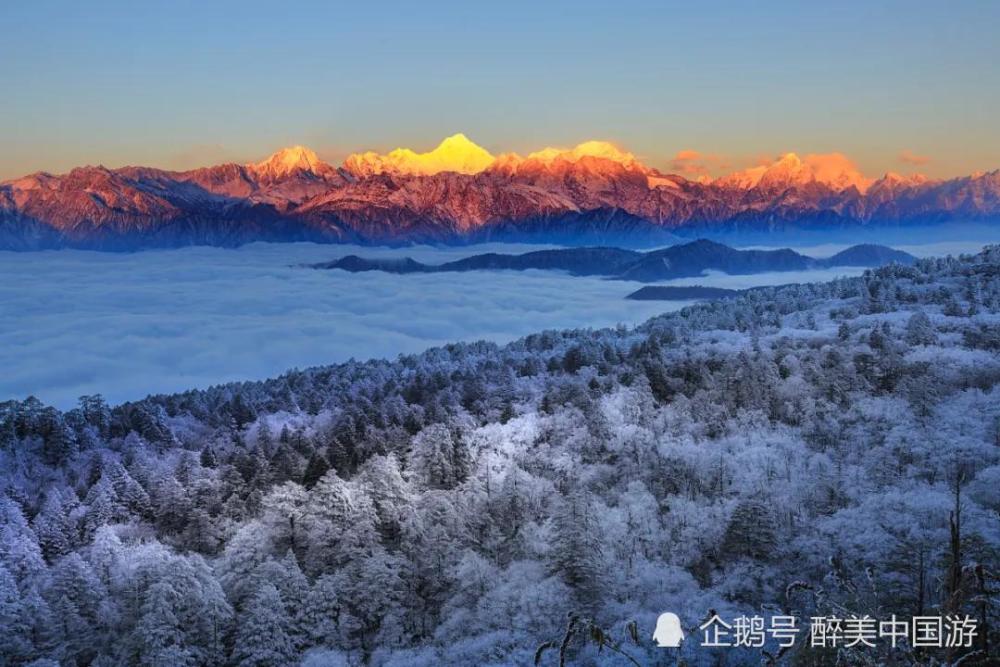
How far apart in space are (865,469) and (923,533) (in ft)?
74.0

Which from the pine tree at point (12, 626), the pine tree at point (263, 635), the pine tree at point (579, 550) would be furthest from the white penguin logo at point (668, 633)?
the pine tree at point (12, 626)

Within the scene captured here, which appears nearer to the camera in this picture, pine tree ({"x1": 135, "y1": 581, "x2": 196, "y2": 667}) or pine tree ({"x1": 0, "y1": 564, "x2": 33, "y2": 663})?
pine tree ({"x1": 135, "y1": 581, "x2": 196, "y2": 667})

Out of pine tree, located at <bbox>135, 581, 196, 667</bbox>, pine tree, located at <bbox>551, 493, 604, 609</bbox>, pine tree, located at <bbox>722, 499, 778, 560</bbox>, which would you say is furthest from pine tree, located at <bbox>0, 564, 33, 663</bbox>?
pine tree, located at <bbox>722, 499, 778, 560</bbox>

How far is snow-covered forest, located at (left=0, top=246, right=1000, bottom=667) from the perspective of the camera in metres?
79.2

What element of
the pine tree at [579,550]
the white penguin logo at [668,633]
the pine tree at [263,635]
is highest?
the white penguin logo at [668,633]

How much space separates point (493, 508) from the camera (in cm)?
10600

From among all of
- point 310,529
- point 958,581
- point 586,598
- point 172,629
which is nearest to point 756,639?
point 958,581

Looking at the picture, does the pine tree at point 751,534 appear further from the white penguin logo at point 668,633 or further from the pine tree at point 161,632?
the white penguin logo at point 668,633

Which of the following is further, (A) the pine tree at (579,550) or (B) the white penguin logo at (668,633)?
(A) the pine tree at (579,550)

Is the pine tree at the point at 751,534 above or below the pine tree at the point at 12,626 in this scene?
above

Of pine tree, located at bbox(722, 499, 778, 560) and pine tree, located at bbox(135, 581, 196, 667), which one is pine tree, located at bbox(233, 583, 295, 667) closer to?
pine tree, located at bbox(135, 581, 196, 667)

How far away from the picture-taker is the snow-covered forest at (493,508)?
260ft

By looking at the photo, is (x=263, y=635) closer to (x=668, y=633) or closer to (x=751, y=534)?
(x=751, y=534)

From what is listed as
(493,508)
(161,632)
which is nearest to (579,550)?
(493,508)
